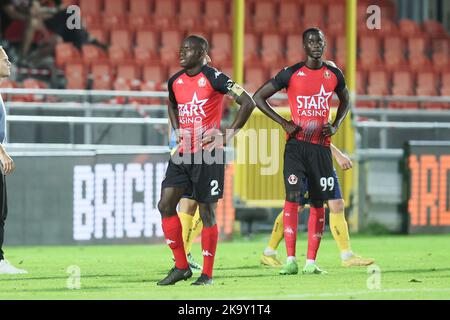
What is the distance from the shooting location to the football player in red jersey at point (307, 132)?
1126 cm

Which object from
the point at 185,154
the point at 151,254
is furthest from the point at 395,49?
the point at 185,154

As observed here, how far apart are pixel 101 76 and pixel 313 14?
482cm

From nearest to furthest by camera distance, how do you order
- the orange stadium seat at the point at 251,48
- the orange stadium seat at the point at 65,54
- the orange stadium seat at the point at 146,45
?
the orange stadium seat at the point at 65,54 → the orange stadium seat at the point at 146,45 → the orange stadium seat at the point at 251,48

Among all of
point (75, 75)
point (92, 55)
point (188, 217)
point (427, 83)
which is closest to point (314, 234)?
point (188, 217)

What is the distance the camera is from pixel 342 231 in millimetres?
12047

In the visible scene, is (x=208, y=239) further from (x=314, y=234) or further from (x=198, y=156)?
(x=314, y=234)

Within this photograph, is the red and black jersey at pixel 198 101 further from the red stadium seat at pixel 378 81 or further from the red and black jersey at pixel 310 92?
the red stadium seat at pixel 378 81

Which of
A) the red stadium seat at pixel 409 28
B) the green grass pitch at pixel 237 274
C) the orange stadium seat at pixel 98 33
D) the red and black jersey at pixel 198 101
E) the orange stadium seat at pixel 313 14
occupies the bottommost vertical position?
the green grass pitch at pixel 237 274

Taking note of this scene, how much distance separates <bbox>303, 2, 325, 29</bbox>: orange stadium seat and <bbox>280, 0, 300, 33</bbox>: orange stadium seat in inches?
5.7

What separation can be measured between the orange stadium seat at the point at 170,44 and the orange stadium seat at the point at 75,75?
5.27ft

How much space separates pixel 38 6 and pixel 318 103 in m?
11.3

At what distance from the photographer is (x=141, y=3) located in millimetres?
22797

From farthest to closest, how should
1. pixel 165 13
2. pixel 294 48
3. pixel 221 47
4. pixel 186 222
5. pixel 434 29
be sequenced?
1. pixel 434 29
2. pixel 294 48
3. pixel 165 13
4. pixel 221 47
5. pixel 186 222

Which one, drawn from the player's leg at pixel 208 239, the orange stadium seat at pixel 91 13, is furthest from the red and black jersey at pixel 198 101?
the orange stadium seat at pixel 91 13
